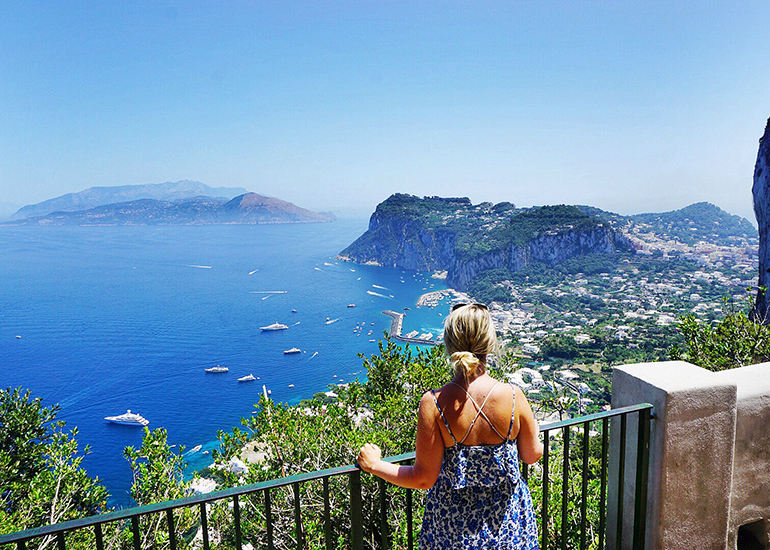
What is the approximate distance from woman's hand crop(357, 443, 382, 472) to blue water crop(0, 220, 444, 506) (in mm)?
28820

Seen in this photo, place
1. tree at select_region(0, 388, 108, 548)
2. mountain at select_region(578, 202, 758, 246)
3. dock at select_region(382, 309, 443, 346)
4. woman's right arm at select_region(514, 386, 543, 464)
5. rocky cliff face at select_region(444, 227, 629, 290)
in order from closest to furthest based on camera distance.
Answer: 1. woman's right arm at select_region(514, 386, 543, 464)
2. tree at select_region(0, 388, 108, 548)
3. dock at select_region(382, 309, 443, 346)
4. rocky cliff face at select_region(444, 227, 629, 290)
5. mountain at select_region(578, 202, 758, 246)

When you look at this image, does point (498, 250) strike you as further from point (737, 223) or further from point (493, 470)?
point (493, 470)

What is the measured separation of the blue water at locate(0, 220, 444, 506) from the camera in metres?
37.2

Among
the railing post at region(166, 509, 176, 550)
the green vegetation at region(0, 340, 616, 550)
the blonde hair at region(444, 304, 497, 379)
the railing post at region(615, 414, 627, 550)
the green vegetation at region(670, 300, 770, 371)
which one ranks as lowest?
the green vegetation at region(0, 340, 616, 550)

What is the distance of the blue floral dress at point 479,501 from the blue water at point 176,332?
28.9 meters

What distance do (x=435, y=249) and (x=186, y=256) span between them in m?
64.6

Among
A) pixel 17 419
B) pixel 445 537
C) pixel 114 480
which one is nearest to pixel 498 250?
pixel 114 480

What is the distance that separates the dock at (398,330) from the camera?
1992 inches

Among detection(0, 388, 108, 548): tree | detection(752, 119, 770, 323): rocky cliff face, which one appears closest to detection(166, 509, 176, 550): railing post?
detection(0, 388, 108, 548): tree

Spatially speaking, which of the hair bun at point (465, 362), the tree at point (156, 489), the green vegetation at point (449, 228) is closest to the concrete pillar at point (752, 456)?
the hair bun at point (465, 362)

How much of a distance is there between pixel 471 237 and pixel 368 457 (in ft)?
344

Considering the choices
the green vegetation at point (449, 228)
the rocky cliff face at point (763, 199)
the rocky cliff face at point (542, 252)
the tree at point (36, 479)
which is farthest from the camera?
the green vegetation at point (449, 228)

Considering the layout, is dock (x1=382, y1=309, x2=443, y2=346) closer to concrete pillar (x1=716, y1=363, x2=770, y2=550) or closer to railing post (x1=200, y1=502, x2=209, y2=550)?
concrete pillar (x1=716, y1=363, x2=770, y2=550)

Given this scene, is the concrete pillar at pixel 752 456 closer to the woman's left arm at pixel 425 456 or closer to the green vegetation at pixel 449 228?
the woman's left arm at pixel 425 456
